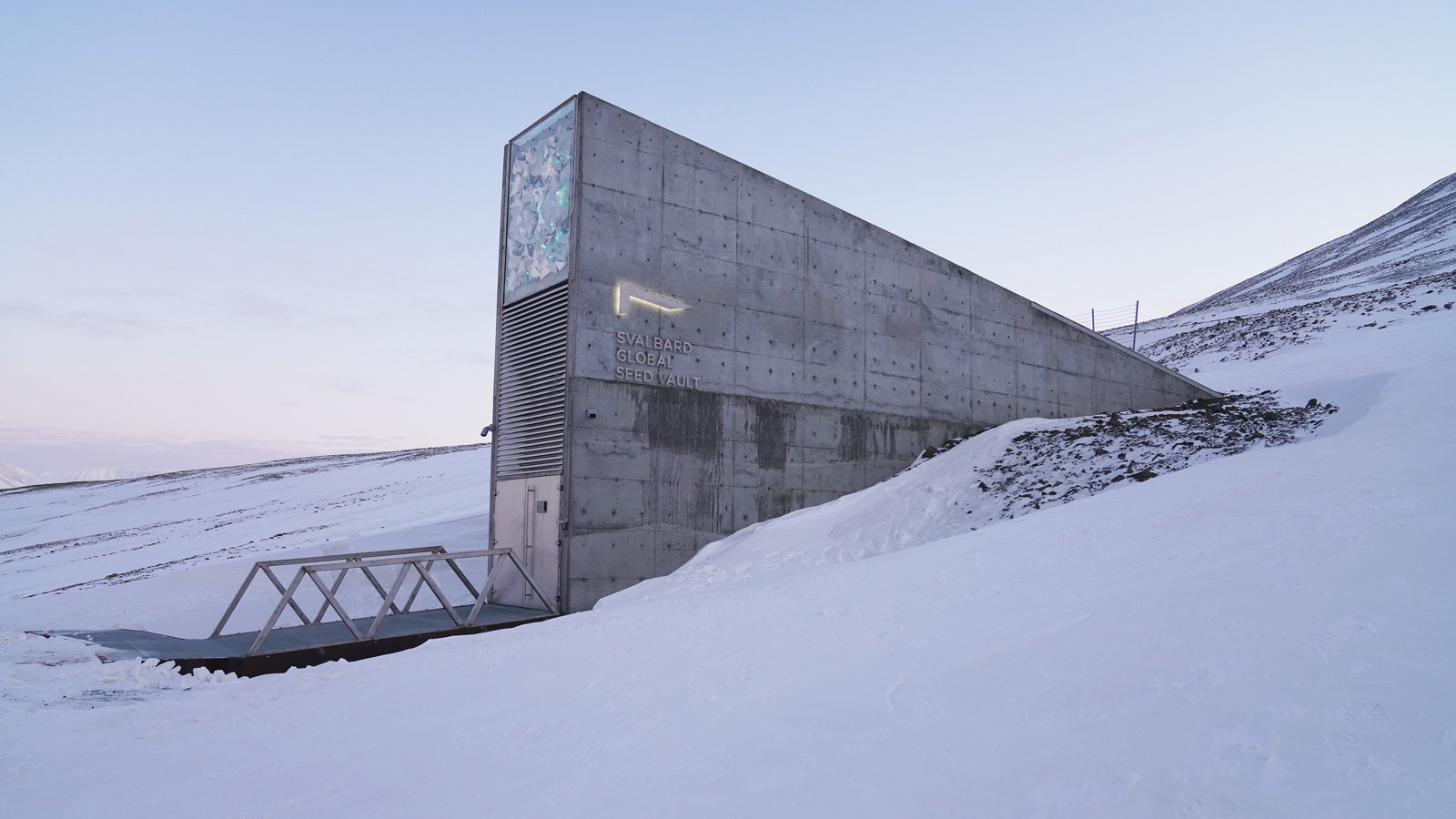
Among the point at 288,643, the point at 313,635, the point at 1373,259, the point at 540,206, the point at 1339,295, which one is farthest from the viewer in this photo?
the point at 1373,259

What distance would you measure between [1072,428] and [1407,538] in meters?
9.17

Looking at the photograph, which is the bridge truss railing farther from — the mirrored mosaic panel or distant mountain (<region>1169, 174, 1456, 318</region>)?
distant mountain (<region>1169, 174, 1456, 318</region>)

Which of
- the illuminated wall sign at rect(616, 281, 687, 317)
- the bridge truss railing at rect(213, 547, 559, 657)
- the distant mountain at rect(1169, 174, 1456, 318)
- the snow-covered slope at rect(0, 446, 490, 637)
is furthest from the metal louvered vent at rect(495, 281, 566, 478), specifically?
the distant mountain at rect(1169, 174, 1456, 318)

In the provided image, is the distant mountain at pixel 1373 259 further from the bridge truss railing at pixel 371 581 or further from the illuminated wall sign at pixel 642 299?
the bridge truss railing at pixel 371 581

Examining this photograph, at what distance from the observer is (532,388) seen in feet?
43.6

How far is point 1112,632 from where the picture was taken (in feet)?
17.6

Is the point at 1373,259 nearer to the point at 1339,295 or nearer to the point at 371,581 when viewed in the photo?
the point at 1339,295

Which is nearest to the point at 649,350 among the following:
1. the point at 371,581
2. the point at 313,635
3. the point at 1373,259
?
the point at 371,581

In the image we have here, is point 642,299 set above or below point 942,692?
above

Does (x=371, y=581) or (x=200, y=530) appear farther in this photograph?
(x=200, y=530)

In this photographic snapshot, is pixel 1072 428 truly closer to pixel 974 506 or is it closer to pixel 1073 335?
pixel 974 506

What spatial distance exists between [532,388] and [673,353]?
2199 millimetres

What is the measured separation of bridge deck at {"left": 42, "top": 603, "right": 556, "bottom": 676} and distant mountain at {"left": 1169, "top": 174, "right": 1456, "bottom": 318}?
49.0 m

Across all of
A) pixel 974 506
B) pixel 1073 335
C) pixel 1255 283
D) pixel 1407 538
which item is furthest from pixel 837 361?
pixel 1255 283
